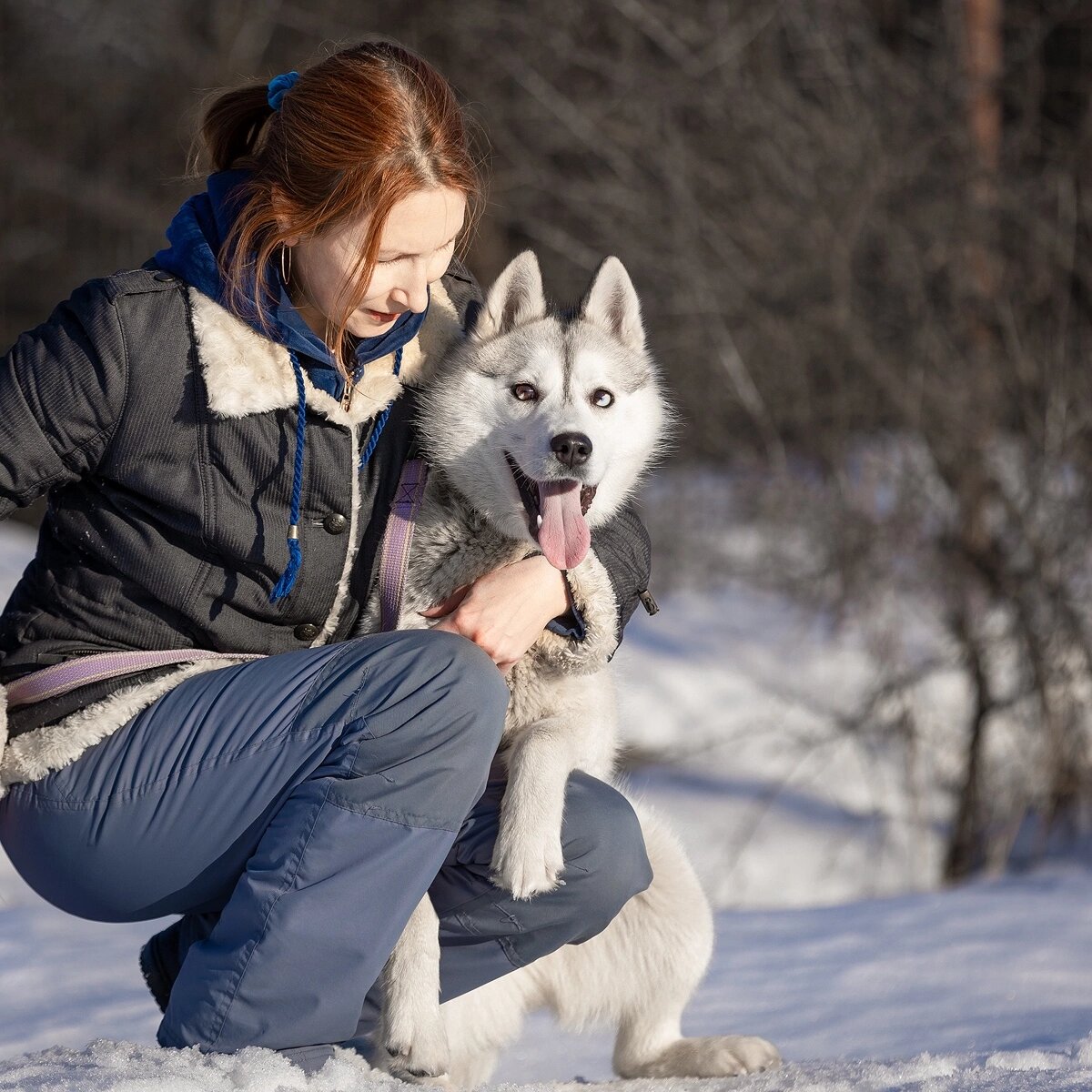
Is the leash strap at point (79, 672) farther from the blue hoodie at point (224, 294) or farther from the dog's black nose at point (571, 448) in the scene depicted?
the dog's black nose at point (571, 448)

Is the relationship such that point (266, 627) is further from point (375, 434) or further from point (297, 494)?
point (375, 434)

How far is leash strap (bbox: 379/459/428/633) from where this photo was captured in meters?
2.20

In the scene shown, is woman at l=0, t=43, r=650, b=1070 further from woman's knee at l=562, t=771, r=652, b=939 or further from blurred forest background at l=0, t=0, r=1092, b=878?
blurred forest background at l=0, t=0, r=1092, b=878

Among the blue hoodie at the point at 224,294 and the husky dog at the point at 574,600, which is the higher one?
the blue hoodie at the point at 224,294

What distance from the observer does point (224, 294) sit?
201cm

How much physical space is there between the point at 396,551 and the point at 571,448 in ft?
1.11

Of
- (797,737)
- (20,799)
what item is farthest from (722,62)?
(20,799)

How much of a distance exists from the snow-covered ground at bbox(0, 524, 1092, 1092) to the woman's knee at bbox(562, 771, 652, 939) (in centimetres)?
28

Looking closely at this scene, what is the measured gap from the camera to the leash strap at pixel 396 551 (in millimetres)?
2203

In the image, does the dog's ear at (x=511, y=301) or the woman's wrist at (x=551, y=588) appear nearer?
the woman's wrist at (x=551, y=588)

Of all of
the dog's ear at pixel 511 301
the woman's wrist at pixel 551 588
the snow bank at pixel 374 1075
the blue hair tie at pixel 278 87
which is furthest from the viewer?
the dog's ear at pixel 511 301

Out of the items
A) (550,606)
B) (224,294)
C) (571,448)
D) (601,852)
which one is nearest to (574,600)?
(550,606)

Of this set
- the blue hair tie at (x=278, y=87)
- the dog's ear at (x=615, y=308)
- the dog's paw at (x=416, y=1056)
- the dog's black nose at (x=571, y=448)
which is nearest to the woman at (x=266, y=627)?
the blue hair tie at (x=278, y=87)

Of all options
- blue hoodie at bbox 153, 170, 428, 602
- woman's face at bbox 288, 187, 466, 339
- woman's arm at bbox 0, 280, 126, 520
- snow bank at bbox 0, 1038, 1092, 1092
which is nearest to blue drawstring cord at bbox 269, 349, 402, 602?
blue hoodie at bbox 153, 170, 428, 602
